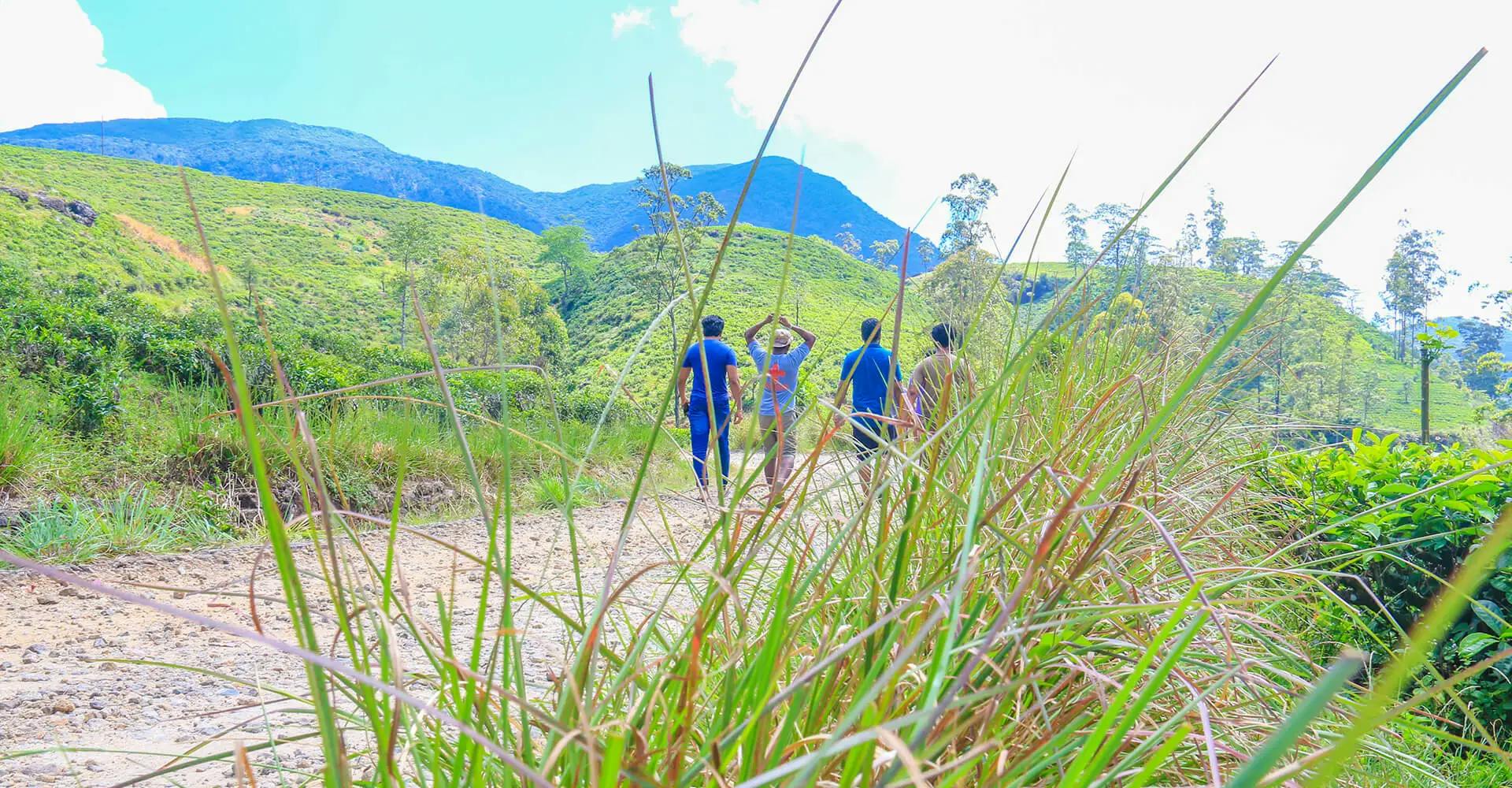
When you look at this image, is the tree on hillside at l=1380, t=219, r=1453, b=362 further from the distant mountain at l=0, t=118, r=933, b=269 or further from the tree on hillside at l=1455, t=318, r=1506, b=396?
the distant mountain at l=0, t=118, r=933, b=269

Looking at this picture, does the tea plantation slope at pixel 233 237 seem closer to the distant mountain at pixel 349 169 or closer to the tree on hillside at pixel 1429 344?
the tree on hillside at pixel 1429 344

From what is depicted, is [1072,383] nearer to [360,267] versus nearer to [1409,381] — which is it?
[360,267]

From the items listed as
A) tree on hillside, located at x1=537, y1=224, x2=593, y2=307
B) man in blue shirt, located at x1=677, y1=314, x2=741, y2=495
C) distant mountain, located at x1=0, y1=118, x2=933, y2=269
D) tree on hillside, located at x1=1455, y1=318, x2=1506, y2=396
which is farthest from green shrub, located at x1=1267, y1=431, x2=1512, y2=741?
distant mountain, located at x1=0, y1=118, x2=933, y2=269

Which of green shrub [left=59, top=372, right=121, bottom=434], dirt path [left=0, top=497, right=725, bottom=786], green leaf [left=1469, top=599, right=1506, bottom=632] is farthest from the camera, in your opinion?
green shrub [left=59, top=372, right=121, bottom=434]

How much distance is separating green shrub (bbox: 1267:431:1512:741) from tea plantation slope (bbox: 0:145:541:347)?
3404 cm

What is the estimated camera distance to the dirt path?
2096 mm

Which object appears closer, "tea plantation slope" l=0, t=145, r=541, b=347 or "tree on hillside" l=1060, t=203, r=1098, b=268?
"tree on hillside" l=1060, t=203, r=1098, b=268

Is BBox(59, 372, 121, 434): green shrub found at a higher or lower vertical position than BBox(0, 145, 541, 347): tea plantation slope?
lower

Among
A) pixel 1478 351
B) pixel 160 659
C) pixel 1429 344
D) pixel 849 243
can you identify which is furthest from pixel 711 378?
pixel 1478 351

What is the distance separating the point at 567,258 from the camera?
68.6 meters

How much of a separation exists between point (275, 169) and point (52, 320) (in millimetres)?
203105

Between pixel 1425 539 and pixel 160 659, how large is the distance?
4.45 m

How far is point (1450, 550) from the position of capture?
277 cm

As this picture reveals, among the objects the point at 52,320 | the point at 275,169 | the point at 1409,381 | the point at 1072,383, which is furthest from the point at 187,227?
the point at 275,169
